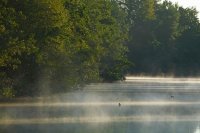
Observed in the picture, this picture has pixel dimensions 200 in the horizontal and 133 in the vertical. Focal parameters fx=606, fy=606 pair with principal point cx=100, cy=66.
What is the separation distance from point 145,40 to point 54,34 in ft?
264

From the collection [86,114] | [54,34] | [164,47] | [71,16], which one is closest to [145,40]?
[164,47]

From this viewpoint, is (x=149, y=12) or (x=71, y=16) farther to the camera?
(x=149, y=12)

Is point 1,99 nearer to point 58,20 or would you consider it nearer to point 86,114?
point 58,20

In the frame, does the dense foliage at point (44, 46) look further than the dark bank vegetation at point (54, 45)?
No

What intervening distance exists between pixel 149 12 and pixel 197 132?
103 m

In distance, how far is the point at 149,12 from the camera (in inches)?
4951

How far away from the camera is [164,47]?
Answer: 126 meters

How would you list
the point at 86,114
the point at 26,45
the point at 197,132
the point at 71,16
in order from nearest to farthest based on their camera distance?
the point at 197,132
the point at 86,114
the point at 26,45
the point at 71,16

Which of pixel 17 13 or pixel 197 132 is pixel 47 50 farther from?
pixel 197 132

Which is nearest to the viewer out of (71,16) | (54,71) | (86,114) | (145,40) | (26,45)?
(86,114)

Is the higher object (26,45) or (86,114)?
(26,45)

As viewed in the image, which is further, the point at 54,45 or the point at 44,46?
the point at 54,45

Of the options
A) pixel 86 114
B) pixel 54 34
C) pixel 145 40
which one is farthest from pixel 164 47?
pixel 86 114

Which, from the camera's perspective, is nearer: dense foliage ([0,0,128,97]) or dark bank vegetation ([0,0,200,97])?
dense foliage ([0,0,128,97])
